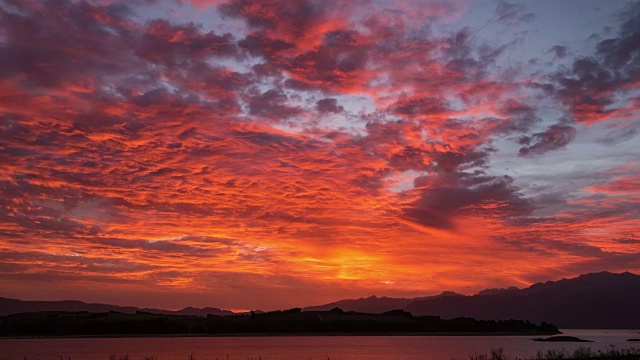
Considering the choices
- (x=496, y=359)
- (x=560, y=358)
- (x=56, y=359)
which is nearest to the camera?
(x=496, y=359)

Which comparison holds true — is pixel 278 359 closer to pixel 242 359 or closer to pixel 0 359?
pixel 242 359

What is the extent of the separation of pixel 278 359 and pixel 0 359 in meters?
69.1

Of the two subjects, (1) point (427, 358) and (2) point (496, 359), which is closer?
(2) point (496, 359)

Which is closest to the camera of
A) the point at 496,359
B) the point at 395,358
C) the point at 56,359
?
the point at 496,359

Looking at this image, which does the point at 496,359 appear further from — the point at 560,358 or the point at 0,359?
the point at 0,359

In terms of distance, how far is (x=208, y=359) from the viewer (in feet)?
480

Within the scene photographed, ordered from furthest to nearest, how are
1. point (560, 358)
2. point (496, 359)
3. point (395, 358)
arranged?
point (395, 358) < point (560, 358) < point (496, 359)

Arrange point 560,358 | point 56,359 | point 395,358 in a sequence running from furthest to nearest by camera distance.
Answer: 1. point 395,358
2. point 56,359
3. point 560,358

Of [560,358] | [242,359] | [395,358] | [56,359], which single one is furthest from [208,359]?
[560,358]

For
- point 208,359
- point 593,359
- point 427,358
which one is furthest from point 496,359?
point 208,359

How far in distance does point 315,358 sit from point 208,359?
26797mm

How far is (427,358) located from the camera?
149m

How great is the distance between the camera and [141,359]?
14462 cm

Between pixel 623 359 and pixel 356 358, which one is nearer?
pixel 623 359
